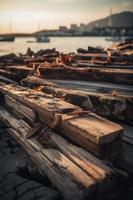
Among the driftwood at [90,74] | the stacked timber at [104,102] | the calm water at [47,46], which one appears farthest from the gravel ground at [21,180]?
the calm water at [47,46]

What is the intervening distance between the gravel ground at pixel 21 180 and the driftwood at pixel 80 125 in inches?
31.4

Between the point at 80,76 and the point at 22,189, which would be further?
the point at 80,76

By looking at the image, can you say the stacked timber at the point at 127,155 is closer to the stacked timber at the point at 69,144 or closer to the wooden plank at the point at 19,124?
the stacked timber at the point at 69,144

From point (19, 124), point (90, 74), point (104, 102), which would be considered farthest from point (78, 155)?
point (90, 74)

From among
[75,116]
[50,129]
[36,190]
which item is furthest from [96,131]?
[36,190]

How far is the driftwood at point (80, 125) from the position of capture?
105 inches

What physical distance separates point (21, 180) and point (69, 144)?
1.10 metres

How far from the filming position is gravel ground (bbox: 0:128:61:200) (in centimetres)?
321

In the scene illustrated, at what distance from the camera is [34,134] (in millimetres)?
3699

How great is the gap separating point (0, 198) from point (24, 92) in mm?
2037

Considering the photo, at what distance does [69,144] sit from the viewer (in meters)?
3.04

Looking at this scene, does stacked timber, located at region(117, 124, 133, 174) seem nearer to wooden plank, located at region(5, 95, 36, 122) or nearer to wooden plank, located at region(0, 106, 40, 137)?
wooden plank, located at region(0, 106, 40, 137)

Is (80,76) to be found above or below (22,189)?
above

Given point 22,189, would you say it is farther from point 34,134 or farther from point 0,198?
point 34,134
